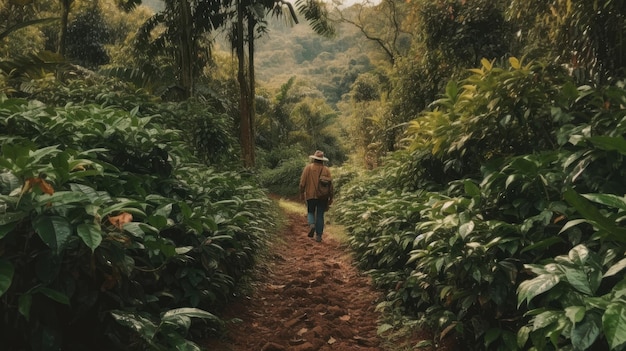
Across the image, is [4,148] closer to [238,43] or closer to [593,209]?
[593,209]

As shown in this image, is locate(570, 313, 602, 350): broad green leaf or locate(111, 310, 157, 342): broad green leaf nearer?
locate(570, 313, 602, 350): broad green leaf

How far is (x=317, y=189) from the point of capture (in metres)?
7.06

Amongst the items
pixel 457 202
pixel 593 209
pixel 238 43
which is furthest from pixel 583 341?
pixel 238 43

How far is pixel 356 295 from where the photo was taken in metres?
4.46

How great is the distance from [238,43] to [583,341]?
10175 mm

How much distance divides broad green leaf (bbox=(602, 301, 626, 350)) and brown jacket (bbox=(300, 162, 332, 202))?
5651 millimetres

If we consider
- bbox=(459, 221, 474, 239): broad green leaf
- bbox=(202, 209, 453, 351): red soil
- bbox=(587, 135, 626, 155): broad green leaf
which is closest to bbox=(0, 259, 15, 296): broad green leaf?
bbox=(202, 209, 453, 351): red soil

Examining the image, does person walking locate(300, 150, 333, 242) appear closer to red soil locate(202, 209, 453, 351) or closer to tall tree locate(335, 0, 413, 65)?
red soil locate(202, 209, 453, 351)

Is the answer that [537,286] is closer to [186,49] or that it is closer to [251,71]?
[186,49]

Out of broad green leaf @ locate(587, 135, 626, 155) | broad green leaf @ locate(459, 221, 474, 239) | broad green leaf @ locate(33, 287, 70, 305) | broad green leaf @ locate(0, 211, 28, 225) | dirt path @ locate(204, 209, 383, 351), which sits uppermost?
broad green leaf @ locate(587, 135, 626, 155)

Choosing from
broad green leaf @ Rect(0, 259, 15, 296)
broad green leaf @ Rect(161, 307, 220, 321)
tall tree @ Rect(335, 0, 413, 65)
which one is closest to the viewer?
broad green leaf @ Rect(0, 259, 15, 296)

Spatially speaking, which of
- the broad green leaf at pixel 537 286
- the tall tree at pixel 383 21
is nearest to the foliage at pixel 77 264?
the broad green leaf at pixel 537 286

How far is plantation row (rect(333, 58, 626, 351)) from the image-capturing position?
1798 millimetres

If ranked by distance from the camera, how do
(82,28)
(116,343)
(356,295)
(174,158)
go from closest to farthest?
(116,343)
(174,158)
(356,295)
(82,28)
